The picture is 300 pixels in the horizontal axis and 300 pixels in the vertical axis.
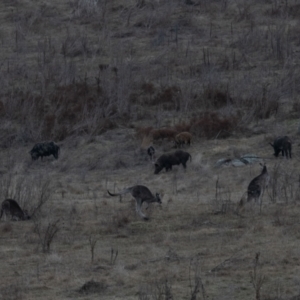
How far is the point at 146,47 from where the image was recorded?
1266 inches

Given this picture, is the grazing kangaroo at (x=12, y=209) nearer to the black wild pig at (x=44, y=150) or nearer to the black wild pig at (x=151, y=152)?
the black wild pig at (x=151, y=152)

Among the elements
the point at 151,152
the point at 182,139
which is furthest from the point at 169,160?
the point at 182,139

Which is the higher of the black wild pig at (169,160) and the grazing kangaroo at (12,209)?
the black wild pig at (169,160)

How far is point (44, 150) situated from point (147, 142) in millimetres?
2537

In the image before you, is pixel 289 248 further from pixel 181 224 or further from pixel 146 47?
pixel 146 47

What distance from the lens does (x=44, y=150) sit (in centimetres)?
2297

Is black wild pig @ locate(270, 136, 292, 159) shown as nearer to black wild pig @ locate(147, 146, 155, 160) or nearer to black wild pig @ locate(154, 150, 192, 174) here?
black wild pig @ locate(154, 150, 192, 174)

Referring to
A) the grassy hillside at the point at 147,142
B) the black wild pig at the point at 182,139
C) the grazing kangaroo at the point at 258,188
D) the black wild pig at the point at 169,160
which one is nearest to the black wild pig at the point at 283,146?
the grassy hillside at the point at 147,142

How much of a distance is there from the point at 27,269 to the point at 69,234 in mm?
2210

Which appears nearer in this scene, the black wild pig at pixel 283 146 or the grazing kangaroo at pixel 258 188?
the grazing kangaroo at pixel 258 188

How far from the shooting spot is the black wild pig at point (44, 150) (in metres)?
23.0

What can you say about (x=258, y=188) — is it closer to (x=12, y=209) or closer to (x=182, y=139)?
(x=12, y=209)

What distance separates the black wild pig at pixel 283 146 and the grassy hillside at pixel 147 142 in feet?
0.99

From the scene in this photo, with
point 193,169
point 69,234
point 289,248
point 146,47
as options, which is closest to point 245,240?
point 289,248
